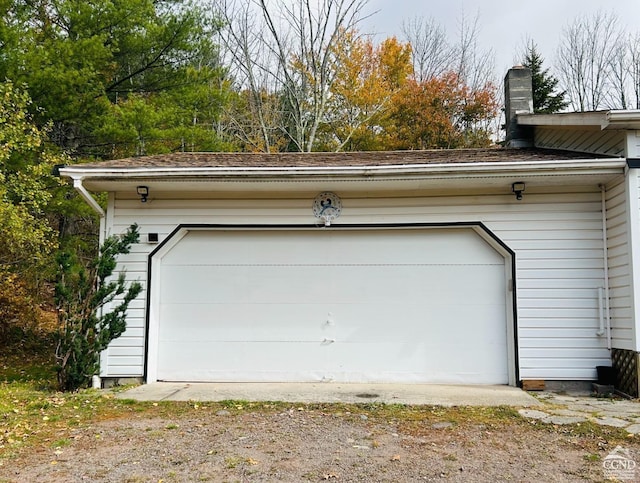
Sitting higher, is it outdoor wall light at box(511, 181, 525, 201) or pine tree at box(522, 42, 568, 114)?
pine tree at box(522, 42, 568, 114)

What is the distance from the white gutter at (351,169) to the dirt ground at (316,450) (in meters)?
2.57

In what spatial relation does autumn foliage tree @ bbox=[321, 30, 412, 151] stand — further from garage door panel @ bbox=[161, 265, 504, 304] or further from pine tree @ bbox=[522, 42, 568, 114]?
garage door panel @ bbox=[161, 265, 504, 304]

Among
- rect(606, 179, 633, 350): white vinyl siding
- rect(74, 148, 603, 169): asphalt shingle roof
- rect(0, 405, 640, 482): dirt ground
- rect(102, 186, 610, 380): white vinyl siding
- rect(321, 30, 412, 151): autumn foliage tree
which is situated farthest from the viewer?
rect(321, 30, 412, 151): autumn foliage tree

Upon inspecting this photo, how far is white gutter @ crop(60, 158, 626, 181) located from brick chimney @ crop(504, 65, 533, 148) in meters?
2.44

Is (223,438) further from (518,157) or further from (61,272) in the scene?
(518,157)

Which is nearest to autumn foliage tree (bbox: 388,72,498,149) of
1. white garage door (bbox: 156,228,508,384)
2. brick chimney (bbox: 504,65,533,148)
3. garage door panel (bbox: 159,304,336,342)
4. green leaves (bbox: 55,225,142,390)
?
brick chimney (bbox: 504,65,533,148)

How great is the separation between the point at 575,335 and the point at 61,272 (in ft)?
19.1

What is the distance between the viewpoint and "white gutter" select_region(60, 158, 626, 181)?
17.5ft

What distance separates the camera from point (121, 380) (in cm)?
588

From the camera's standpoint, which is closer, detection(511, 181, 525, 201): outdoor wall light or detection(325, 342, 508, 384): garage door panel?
detection(511, 181, 525, 201): outdoor wall light

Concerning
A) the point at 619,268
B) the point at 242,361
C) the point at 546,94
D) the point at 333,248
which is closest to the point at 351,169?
the point at 333,248

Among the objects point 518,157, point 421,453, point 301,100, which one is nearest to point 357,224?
point 518,157

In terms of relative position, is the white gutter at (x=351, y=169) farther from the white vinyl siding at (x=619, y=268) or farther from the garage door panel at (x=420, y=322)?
the garage door panel at (x=420, y=322)

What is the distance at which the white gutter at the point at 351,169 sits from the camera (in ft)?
17.5
